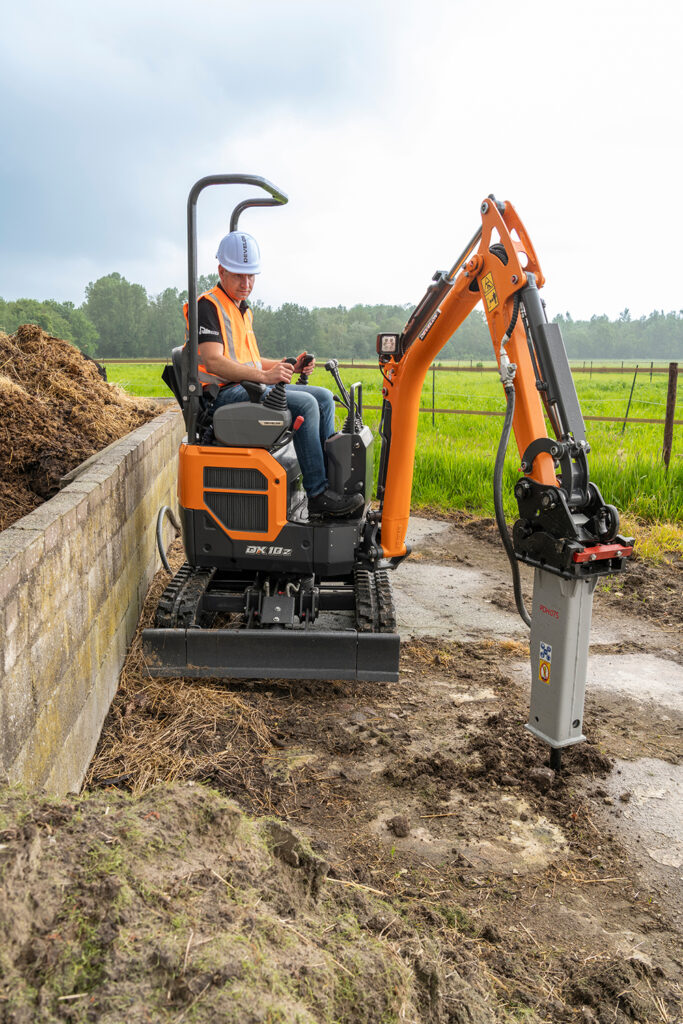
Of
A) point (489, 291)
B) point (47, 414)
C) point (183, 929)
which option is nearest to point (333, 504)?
point (489, 291)

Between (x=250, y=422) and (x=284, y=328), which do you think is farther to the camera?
(x=284, y=328)

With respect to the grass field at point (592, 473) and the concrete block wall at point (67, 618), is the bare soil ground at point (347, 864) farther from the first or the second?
the grass field at point (592, 473)

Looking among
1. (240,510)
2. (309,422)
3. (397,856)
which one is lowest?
(397,856)

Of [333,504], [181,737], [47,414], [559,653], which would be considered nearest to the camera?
[559,653]

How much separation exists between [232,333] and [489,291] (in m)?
1.63

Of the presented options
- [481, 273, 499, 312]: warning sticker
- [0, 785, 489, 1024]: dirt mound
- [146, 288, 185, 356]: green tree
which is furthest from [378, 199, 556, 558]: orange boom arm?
[146, 288, 185, 356]: green tree

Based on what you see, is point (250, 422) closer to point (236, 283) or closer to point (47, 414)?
point (236, 283)

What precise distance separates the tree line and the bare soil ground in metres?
2.02

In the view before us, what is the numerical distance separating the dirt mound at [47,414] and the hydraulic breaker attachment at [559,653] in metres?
3.32

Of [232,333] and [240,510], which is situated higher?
[232,333]

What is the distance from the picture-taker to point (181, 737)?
397cm

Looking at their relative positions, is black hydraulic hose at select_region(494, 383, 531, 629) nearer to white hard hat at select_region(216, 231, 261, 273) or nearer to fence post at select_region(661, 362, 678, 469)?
white hard hat at select_region(216, 231, 261, 273)

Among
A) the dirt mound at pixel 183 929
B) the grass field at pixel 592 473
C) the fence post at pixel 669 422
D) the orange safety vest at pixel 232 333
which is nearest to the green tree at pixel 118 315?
the grass field at pixel 592 473

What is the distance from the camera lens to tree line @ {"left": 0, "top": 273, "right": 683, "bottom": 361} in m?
8.42
